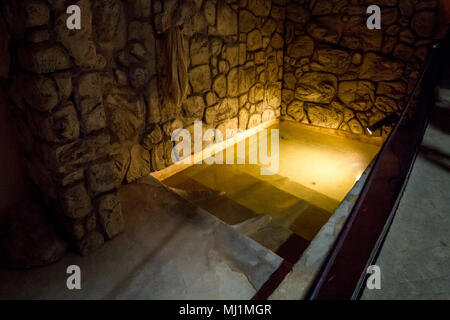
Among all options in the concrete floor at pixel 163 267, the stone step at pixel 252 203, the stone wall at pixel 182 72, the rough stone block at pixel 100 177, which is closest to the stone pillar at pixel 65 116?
the rough stone block at pixel 100 177

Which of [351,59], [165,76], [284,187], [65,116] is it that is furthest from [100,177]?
[351,59]

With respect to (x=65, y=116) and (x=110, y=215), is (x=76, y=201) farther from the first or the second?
(x=65, y=116)

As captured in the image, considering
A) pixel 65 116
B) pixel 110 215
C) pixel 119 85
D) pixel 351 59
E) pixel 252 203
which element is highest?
pixel 351 59

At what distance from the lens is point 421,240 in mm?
1212

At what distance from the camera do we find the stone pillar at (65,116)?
5.21 ft

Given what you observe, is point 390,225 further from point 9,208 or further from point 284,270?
point 9,208

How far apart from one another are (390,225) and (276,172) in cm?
284

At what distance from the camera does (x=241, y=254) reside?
7.13 ft

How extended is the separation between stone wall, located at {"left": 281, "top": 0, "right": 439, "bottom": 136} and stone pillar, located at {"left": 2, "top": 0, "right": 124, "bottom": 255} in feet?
13.2

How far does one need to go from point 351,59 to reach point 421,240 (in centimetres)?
416

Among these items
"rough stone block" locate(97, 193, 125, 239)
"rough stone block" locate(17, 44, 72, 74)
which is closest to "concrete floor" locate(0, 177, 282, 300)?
"rough stone block" locate(97, 193, 125, 239)

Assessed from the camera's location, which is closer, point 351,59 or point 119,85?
point 119,85

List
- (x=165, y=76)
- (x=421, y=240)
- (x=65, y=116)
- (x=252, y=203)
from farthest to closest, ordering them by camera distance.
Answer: (x=252, y=203) < (x=165, y=76) < (x=65, y=116) < (x=421, y=240)
